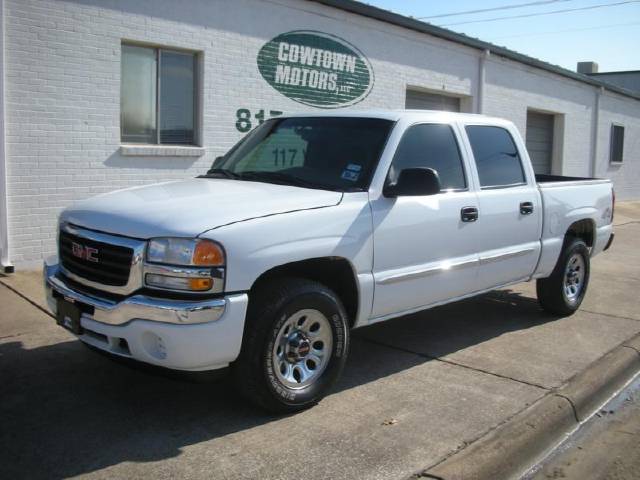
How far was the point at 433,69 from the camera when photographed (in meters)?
13.4

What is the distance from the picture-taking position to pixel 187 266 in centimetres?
360

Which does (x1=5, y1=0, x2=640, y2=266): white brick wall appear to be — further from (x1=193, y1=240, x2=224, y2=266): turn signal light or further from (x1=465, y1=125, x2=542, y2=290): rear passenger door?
(x1=193, y1=240, x2=224, y2=266): turn signal light

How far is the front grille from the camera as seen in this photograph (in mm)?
3762

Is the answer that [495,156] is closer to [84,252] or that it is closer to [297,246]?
[297,246]

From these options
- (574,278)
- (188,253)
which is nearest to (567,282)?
(574,278)

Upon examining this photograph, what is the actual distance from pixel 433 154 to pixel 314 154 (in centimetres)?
94

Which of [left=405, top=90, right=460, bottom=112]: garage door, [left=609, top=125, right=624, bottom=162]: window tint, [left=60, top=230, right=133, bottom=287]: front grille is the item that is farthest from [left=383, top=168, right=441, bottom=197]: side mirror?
[left=609, top=125, right=624, bottom=162]: window tint

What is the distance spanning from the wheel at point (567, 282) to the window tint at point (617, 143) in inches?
653

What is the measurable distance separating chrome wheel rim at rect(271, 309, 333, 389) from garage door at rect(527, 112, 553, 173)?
14946 millimetres

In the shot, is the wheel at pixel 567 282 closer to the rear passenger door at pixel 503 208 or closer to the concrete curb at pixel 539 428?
the rear passenger door at pixel 503 208

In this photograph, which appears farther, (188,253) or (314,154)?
(314,154)

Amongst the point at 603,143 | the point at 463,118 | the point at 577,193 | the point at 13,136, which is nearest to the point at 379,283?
the point at 463,118

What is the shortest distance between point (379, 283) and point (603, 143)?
19.0 meters

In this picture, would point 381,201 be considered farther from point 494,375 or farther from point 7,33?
point 7,33
